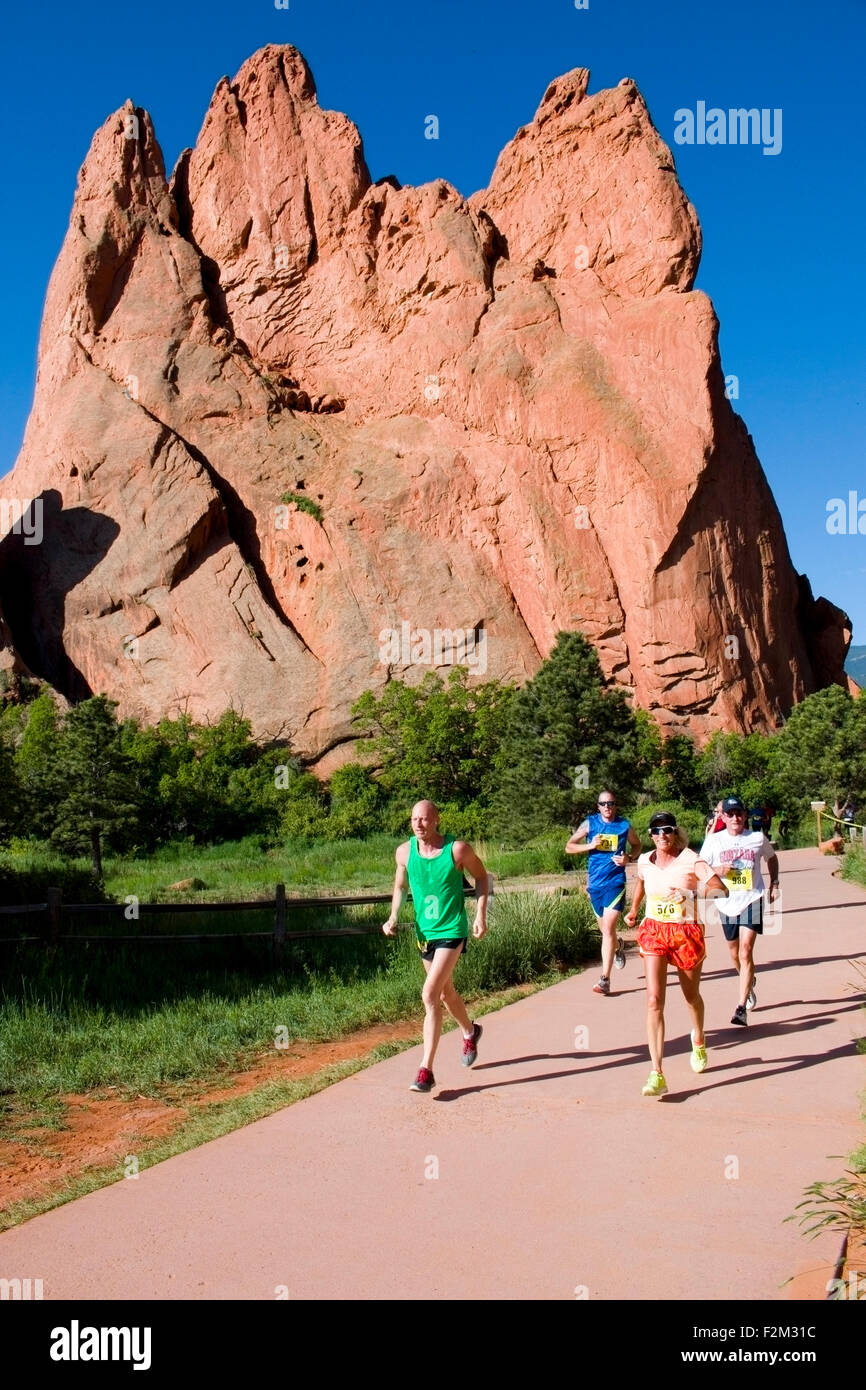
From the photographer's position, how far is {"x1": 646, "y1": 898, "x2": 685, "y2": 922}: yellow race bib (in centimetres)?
645

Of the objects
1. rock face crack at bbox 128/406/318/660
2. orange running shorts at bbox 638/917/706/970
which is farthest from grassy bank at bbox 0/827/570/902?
orange running shorts at bbox 638/917/706/970

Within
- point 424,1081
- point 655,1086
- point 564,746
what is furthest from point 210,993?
point 564,746

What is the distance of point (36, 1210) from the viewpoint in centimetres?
500

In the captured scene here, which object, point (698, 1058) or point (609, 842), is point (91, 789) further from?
point (698, 1058)

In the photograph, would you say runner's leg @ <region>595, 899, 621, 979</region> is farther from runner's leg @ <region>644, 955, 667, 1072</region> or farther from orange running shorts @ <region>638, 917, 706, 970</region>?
runner's leg @ <region>644, 955, 667, 1072</region>

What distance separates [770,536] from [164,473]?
27.5m

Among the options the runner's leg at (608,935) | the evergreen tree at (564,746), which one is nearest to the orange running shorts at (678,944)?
the runner's leg at (608,935)

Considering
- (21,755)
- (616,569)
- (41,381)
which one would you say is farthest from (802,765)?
(41,381)

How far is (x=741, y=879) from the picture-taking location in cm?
799

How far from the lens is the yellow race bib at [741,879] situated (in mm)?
7969

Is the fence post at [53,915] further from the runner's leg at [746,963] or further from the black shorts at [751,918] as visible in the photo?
the runner's leg at [746,963]

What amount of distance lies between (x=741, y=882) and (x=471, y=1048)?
2.53 m

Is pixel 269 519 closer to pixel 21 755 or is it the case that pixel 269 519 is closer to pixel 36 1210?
pixel 21 755

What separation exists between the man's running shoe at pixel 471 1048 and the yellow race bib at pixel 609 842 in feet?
9.01
